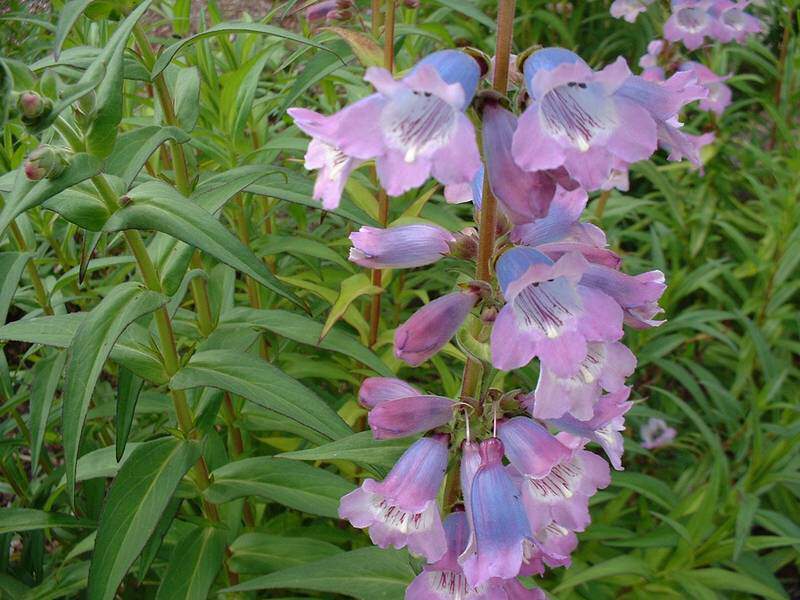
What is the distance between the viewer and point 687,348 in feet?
12.4

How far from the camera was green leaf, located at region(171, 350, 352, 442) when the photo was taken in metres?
1.67

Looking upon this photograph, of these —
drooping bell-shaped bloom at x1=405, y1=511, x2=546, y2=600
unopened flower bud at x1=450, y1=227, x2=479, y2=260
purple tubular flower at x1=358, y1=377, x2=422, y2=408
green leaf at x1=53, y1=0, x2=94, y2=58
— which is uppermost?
green leaf at x1=53, y1=0, x2=94, y2=58

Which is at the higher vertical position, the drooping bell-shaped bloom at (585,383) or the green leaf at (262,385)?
the drooping bell-shaped bloom at (585,383)

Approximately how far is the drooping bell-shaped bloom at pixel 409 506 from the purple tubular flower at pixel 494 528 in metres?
0.07

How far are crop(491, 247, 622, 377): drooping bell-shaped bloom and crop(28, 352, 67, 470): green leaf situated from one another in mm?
1176

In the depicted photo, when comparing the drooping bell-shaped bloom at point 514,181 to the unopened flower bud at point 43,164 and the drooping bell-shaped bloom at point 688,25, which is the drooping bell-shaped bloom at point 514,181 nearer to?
the unopened flower bud at point 43,164

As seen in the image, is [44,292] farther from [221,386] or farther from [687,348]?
[687,348]

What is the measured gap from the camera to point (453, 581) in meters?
1.51

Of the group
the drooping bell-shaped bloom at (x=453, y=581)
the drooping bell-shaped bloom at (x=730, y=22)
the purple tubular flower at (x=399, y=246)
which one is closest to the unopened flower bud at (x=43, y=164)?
the purple tubular flower at (x=399, y=246)

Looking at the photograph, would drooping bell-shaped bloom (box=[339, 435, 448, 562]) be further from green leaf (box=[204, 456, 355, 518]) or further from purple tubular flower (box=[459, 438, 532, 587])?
green leaf (box=[204, 456, 355, 518])

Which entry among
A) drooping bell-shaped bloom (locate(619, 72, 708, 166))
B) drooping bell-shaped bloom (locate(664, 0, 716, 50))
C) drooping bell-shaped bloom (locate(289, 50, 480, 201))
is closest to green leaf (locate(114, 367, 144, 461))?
drooping bell-shaped bloom (locate(289, 50, 480, 201))

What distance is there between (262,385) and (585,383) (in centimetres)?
80

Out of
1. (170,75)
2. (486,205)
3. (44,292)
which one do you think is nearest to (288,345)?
(44,292)

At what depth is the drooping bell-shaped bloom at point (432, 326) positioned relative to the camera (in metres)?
1.34
